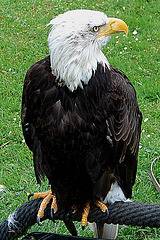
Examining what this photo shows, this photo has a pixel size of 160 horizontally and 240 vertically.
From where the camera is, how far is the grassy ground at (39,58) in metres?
3.57

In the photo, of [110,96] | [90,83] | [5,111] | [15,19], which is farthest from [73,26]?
[15,19]

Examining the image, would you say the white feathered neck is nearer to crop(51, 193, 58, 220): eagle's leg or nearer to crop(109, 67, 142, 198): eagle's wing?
crop(109, 67, 142, 198): eagle's wing

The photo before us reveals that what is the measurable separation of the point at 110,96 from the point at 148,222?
853 mm

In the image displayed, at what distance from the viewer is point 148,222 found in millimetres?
1698

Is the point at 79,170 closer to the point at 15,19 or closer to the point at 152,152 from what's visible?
the point at 152,152

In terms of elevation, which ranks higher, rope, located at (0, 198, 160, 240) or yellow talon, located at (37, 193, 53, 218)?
rope, located at (0, 198, 160, 240)

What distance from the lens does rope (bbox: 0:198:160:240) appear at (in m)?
1.70

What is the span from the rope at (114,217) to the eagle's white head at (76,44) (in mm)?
767

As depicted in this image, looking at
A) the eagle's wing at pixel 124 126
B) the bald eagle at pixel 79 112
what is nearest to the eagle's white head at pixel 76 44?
the bald eagle at pixel 79 112

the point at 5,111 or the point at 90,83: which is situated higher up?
the point at 90,83

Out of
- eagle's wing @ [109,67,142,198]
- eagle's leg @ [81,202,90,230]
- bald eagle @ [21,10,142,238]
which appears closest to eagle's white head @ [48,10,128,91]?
bald eagle @ [21,10,142,238]

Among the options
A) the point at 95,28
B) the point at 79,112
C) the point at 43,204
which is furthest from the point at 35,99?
the point at 43,204

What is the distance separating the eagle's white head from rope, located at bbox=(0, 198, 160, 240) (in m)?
0.77

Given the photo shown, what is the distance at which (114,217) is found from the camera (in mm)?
1892
